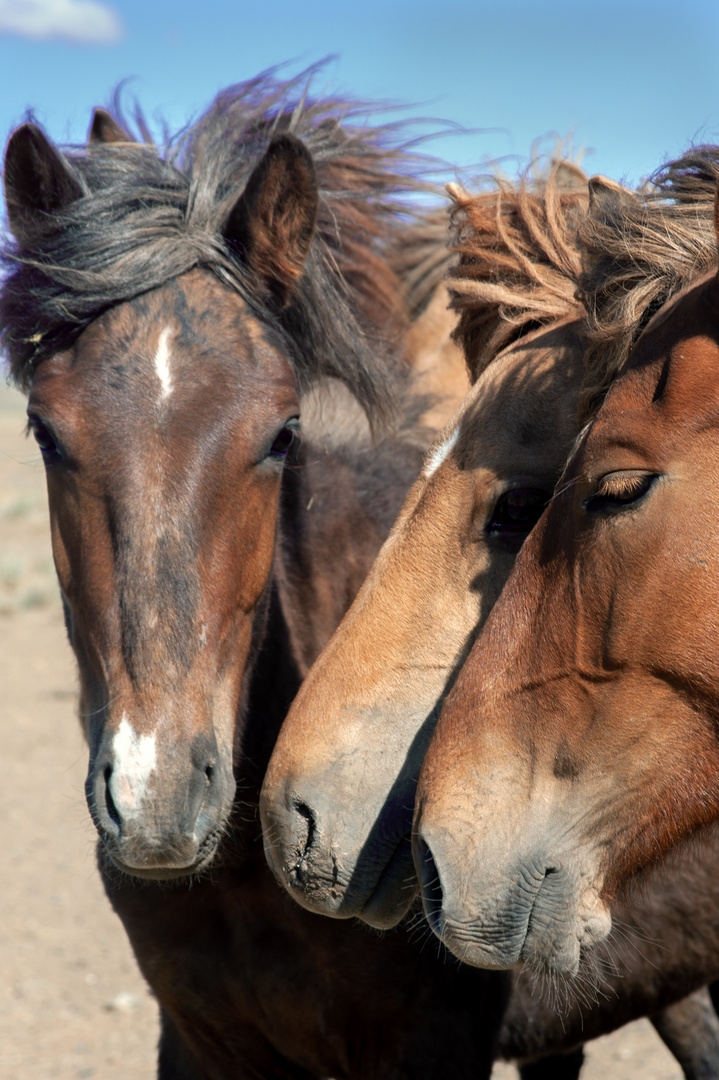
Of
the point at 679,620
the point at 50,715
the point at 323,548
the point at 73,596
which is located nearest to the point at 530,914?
the point at 679,620

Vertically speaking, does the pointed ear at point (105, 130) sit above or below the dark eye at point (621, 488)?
above

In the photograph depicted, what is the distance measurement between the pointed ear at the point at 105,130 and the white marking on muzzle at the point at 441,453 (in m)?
1.88

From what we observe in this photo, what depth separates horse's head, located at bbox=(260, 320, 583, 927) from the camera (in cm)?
204

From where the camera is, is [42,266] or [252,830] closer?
[42,266]

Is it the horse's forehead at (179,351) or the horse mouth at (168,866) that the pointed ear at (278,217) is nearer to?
the horse's forehead at (179,351)

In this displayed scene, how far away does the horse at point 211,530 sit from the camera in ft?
7.32

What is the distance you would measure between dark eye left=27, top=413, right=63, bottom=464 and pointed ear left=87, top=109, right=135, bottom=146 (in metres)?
1.43

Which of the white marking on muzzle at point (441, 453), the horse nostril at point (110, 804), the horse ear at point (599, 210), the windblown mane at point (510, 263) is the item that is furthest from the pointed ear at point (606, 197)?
the horse nostril at point (110, 804)

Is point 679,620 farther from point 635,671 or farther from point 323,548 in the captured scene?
point 323,548

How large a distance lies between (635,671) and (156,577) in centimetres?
105

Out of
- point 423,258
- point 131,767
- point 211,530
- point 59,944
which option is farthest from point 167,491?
point 59,944

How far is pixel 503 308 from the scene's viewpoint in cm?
255

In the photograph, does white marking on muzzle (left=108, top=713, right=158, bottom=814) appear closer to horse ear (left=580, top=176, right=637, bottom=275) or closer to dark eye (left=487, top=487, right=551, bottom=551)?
dark eye (left=487, top=487, right=551, bottom=551)

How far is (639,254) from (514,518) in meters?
0.61
